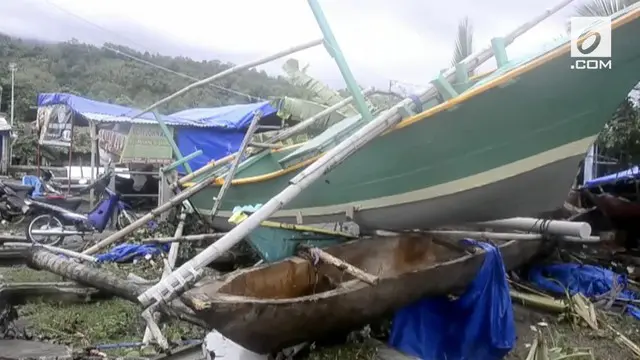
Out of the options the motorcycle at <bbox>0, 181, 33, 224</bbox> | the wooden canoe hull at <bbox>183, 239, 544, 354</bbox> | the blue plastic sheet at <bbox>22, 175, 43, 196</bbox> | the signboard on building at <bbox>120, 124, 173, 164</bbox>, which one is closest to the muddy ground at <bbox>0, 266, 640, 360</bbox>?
the wooden canoe hull at <bbox>183, 239, 544, 354</bbox>

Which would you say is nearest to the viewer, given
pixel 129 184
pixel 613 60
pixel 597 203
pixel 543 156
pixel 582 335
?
pixel 613 60

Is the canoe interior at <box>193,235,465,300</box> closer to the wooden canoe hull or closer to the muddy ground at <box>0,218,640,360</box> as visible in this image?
the wooden canoe hull

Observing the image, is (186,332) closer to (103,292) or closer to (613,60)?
(103,292)

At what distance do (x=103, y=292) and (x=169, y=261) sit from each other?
100 cm

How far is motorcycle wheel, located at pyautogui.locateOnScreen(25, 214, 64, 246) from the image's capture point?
30.3ft

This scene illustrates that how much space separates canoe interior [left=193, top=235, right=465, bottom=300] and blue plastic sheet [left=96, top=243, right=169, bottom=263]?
3.99 meters

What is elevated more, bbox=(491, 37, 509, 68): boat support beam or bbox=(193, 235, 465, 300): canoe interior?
bbox=(491, 37, 509, 68): boat support beam

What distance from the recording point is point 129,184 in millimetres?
13867

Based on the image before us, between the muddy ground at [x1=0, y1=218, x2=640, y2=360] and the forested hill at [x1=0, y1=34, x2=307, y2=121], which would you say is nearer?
the muddy ground at [x1=0, y1=218, x2=640, y2=360]

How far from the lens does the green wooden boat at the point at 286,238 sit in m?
5.20

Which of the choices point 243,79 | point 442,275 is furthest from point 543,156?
point 243,79

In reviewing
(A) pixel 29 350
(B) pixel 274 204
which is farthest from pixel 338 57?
(A) pixel 29 350

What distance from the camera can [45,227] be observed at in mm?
9570

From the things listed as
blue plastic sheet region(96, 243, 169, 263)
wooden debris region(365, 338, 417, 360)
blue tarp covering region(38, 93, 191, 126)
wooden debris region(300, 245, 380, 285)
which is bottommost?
wooden debris region(365, 338, 417, 360)
